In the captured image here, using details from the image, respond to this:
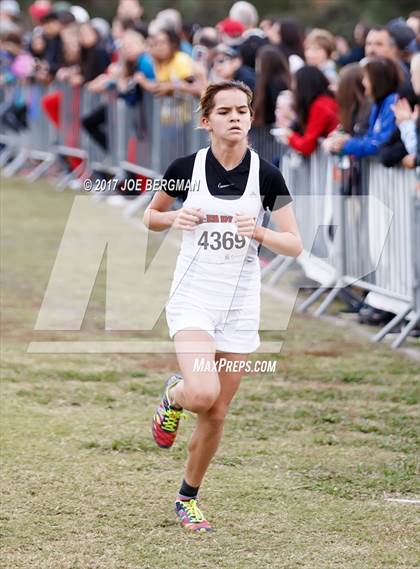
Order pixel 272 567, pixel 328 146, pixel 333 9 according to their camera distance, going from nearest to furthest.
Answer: pixel 272 567
pixel 328 146
pixel 333 9

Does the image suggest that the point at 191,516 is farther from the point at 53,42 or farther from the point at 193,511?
the point at 53,42

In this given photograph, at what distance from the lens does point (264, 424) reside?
7.76 m

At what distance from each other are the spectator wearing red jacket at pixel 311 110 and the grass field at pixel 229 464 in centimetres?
197

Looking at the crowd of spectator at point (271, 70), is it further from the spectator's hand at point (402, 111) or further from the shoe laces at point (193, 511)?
the shoe laces at point (193, 511)

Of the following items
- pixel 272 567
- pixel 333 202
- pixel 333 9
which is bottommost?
pixel 272 567

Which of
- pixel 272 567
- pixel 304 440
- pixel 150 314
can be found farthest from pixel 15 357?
pixel 272 567

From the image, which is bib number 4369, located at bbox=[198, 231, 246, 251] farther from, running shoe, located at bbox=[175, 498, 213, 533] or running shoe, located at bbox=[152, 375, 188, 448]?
running shoe, located at bbox=[175, 498, 213, 533]

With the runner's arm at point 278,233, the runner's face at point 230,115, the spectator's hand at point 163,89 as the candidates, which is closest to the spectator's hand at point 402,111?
the runner's arm at point 278,233

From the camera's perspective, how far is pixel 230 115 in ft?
18.8

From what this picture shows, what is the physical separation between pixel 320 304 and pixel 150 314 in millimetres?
1590

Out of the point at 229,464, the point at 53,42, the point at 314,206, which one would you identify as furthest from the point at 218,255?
the point at 53,42

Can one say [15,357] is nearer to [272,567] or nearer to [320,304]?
[320,304]

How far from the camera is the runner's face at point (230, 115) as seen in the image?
5.73 meters

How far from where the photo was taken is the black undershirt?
19.0ft
